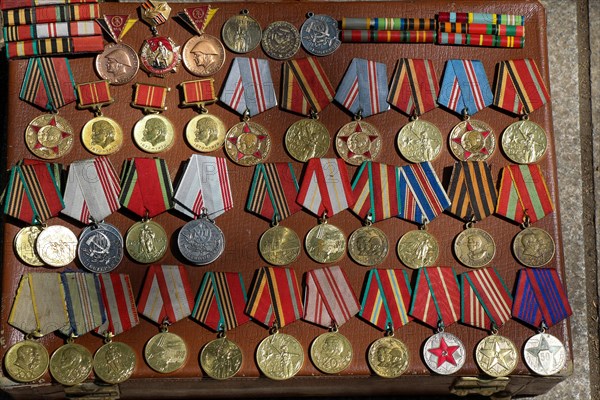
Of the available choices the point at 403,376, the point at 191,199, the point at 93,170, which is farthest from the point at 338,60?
the point at 403,376

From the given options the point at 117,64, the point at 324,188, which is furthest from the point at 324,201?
the point at 117,64

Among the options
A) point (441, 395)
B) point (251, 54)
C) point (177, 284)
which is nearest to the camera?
point (177, 284)

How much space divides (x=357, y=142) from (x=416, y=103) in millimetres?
216

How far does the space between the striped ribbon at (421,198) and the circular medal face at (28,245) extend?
1053 mm

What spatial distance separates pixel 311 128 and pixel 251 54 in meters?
0.29

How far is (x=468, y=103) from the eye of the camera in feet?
7.98

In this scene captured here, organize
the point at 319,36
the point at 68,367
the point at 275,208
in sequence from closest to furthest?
the point at 68,367, the point at 275,208, the point at 319,36

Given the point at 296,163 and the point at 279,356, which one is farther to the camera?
the point at 296,163

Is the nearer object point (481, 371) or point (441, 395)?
point (481, 371)

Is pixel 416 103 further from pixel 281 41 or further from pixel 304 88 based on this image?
pixel 281 41

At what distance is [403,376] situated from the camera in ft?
7.60

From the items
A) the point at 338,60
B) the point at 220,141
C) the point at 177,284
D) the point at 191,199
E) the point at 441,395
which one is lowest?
the point at 441,395

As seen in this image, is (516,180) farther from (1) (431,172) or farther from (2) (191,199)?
(2) (191,199)

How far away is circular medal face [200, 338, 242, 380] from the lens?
7.45 ft
